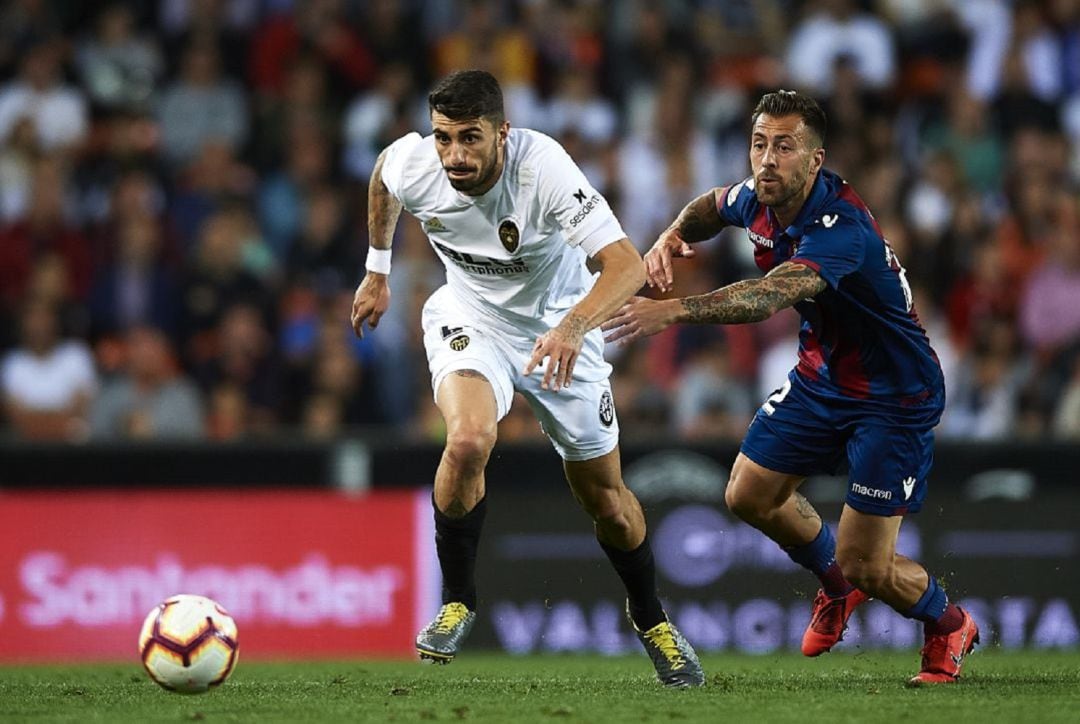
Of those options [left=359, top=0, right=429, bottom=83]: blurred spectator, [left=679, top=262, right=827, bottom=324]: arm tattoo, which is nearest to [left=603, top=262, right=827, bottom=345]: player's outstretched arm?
[left=679, top=262, right=827, bottom=324]: arm tattoo

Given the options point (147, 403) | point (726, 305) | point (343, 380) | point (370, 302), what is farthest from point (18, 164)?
point (726, 305)

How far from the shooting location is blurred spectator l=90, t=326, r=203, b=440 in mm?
12828

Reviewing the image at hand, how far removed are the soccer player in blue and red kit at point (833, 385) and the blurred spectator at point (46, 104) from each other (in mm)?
7679

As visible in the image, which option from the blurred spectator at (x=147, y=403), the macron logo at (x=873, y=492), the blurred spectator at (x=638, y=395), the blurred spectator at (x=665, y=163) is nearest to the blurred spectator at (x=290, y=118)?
the blurred spectator at (x=147, y=403)

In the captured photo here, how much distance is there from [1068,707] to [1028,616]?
4555 mm

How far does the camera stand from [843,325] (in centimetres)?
780

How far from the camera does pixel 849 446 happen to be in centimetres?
792

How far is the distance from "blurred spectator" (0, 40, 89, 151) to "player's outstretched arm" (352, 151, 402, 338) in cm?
688

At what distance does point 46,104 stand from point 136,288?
79.9 inches

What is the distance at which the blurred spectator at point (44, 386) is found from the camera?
42.5 feet

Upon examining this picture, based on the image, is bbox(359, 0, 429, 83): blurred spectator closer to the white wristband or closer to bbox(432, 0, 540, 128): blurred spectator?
bbox(432, 0, 540, 128): blurred spectator

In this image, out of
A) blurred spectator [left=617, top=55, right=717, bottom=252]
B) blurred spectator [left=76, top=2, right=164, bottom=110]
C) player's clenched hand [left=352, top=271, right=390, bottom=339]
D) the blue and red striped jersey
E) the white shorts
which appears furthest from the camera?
blurred spectator [left=76, top=2, right=164, bottom=110]

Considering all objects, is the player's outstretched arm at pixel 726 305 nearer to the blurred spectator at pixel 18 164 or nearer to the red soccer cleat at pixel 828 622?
the red soccer cleat at pixel 828 622

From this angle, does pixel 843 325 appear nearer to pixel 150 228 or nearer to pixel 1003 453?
→ pixel 1003 453
